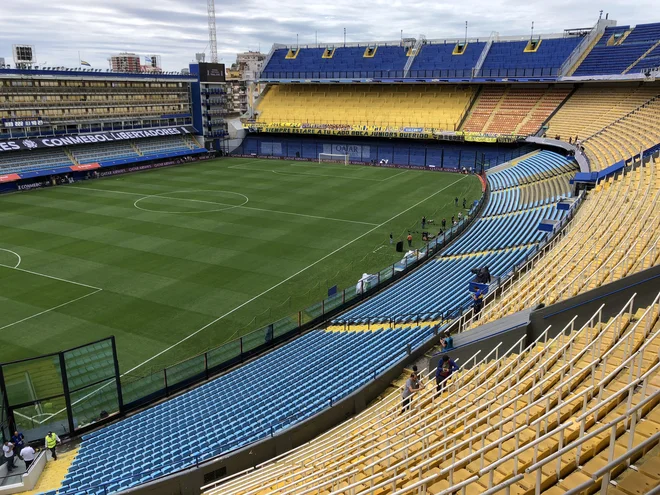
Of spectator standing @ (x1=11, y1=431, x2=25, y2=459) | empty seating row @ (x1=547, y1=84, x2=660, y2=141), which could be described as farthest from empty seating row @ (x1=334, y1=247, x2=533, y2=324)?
empty seating row @ (x1=547, y1=84, x2=660, y2=141)

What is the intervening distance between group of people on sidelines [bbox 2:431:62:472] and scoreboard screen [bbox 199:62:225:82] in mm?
67868

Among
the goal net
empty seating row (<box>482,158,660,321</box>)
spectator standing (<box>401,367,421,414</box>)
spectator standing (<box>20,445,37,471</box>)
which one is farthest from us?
the goal net

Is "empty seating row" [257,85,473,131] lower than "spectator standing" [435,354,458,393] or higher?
higher

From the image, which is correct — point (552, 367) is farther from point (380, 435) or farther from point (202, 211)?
point (202, 211)

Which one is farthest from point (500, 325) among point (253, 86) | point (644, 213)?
point (253, 86)

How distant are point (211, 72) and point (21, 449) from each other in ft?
230

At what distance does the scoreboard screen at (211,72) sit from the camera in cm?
7531

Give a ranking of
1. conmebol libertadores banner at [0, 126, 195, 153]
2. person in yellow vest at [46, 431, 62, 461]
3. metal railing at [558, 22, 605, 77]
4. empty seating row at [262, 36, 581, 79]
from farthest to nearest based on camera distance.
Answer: empty seating row at [262, 36, 581, 79] → metal railing at [558, 22, 605, 77] → conmebol libertadores banner at [0, 126, 195, 153] → person in yellow vest at [46, 431, 62, 461]

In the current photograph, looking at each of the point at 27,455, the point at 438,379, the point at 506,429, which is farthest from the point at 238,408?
the point at 506,429

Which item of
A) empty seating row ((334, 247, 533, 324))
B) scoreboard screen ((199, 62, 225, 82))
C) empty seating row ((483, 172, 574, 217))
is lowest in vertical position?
empty seating row ((334, 247, 533, 324))

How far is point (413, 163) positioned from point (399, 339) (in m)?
53.3

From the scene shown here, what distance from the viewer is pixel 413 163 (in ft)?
225

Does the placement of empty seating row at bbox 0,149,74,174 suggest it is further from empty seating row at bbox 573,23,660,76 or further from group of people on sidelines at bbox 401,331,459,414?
empty seating row at bbox 573,23,660,76

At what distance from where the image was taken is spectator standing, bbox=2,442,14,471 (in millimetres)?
13250
